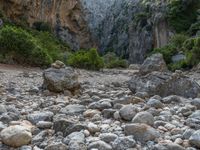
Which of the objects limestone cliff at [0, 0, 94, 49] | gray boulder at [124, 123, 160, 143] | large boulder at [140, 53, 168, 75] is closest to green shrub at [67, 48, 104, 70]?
large boulder at [140, 53, 168, 75]

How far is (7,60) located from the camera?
16.2m

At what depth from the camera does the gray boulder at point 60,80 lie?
7.91m

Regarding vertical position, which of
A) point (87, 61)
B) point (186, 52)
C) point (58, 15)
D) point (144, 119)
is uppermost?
point (58, 15)

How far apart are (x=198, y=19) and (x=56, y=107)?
34.1 meters

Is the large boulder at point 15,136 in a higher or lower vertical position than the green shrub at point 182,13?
lower

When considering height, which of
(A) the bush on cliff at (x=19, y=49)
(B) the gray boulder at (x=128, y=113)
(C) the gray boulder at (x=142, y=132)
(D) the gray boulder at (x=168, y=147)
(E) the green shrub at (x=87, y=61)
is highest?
(A) the bush on cliff at (x=19, y=49)

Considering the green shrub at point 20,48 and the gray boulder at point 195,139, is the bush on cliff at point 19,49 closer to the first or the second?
the green shrub at point 20,48

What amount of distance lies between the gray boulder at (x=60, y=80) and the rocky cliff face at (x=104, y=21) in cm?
2926

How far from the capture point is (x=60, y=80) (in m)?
7.96

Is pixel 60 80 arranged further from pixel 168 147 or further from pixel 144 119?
pixel 168 147

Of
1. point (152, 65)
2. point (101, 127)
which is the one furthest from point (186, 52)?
point (101, 127)

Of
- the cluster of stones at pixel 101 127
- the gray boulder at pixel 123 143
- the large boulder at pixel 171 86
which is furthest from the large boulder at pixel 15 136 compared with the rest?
the large boulder at pixel 171 86

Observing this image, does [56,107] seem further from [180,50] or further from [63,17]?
[63,17]

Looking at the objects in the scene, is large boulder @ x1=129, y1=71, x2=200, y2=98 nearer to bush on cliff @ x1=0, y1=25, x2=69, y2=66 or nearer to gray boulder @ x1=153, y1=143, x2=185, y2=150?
gray boulder @ x1=153, y1=143, x2=185, y2=150
